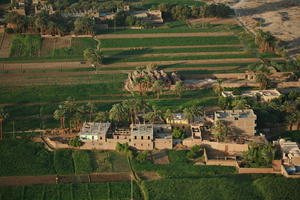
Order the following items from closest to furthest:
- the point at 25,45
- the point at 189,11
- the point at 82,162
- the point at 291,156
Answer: the point at 291,156 < the point at 82,162 < the point at 25,45 < the point at 189,11

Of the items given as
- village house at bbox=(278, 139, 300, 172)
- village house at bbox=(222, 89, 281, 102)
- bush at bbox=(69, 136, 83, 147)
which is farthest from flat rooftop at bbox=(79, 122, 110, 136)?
village house at bbox=(278, 139, 300, 172)

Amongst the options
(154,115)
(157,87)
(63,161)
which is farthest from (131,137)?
(157,87)

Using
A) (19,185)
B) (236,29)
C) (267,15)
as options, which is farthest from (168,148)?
(267,15)

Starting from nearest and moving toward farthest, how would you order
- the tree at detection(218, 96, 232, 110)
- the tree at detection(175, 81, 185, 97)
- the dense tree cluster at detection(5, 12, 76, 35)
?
the tree at detection(218, 96, 232, 110) → the tree at detection(175, 81, 185, 97) → the dense tree cluster at detection(5, 12, 76, 35)

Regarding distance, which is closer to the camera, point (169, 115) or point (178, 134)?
point (178, 134)

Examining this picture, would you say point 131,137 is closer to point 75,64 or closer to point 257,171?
point 257,171

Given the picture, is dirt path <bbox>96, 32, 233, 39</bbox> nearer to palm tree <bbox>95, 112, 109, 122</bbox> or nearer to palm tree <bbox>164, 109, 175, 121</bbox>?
palm tree <bbox>95, 112, 109, 122</bbox>

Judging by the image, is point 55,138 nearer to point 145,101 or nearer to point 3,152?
point 3,152
